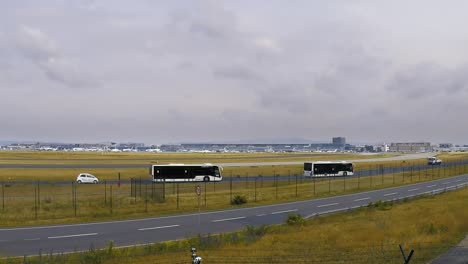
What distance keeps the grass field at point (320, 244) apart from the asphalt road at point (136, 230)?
2694 mm

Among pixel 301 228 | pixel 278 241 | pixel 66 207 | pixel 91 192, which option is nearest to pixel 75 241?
pixel 278 241

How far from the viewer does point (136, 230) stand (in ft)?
87.2

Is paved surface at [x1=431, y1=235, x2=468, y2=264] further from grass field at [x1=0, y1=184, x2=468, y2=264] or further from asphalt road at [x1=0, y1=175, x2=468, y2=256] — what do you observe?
asphalt road at [x1=0, y1=175, x2=468, y2=256]

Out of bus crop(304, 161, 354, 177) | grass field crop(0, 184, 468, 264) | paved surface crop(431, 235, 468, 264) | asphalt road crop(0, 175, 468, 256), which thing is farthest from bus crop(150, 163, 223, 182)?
paved surface crop(431, 235, 468, 264)

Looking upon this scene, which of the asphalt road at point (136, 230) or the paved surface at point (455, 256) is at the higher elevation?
the paved surface at point (455, 256)

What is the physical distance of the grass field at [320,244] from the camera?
1625 cm

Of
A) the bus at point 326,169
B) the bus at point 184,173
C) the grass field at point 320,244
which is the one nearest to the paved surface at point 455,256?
the grass field at point 320,244

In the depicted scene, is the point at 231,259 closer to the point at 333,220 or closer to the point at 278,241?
the point at 278,241

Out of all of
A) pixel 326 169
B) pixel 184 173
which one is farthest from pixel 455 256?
pixel 326 169

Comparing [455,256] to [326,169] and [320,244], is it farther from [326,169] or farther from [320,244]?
[326,169]

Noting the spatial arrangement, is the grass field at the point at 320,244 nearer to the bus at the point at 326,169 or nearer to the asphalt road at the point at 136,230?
the asphalt road at the point at 136,230

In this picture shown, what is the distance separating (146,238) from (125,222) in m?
6.46

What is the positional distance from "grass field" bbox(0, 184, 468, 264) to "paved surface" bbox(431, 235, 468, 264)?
0.37 meters

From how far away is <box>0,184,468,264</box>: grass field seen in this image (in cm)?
1625
